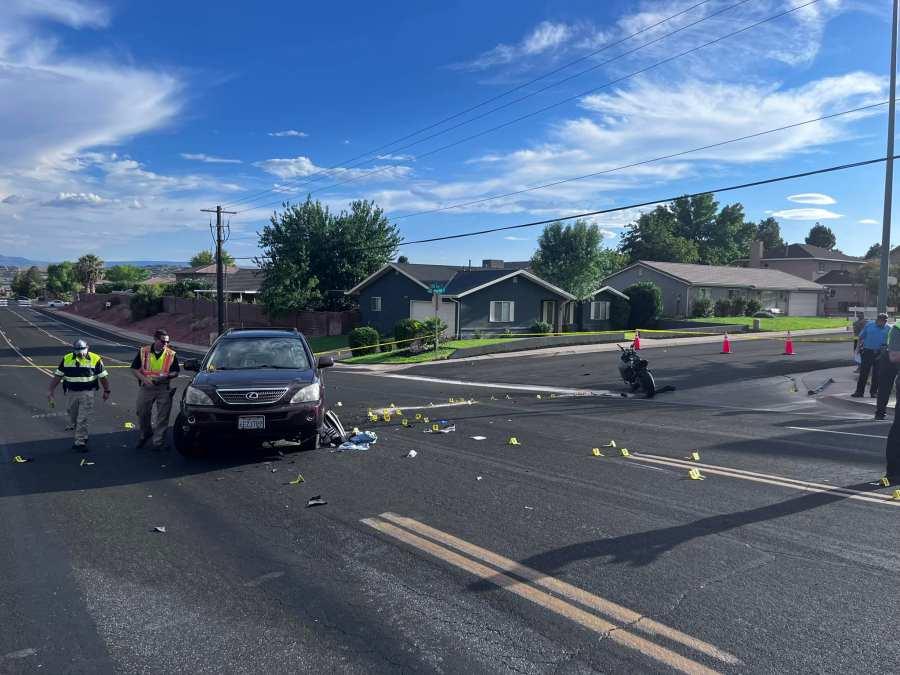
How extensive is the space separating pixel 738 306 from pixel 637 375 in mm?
38393

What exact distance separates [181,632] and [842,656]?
3824mm

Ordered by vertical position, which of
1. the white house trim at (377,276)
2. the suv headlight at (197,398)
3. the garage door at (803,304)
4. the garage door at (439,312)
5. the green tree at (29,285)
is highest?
the green tree at (29,285)

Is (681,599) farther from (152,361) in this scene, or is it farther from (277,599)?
(152,361)

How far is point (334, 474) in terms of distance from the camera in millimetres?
7828

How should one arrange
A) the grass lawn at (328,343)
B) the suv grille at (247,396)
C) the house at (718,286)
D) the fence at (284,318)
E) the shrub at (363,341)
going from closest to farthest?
the suv grille at (247,396)
the shrub at (363,341)
the grass lawn at (328,343)
the fence at (284,318)
the house at (718,286)

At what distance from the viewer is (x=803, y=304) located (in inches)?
2304

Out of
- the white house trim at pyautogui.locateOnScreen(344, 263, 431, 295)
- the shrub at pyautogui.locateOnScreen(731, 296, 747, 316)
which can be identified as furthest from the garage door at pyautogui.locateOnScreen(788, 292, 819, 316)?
the white house trim at pyautogui.locateOnScreen(344, 263, 431, 295)

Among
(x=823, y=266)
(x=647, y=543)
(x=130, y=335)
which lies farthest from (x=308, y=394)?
(x=823, y=266)

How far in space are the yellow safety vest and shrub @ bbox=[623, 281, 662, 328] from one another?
37.9 meters

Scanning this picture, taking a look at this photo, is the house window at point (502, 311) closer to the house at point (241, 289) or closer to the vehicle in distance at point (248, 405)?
the vehicle in distance at point (248, 405)

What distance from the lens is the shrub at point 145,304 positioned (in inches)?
2424

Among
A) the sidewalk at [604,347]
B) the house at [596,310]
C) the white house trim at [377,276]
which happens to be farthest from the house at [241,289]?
the sidewalk at [604,347]

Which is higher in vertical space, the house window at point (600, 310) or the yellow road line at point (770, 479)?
the house window at point (600, 310)

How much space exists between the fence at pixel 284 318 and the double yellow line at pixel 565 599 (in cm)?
3141
